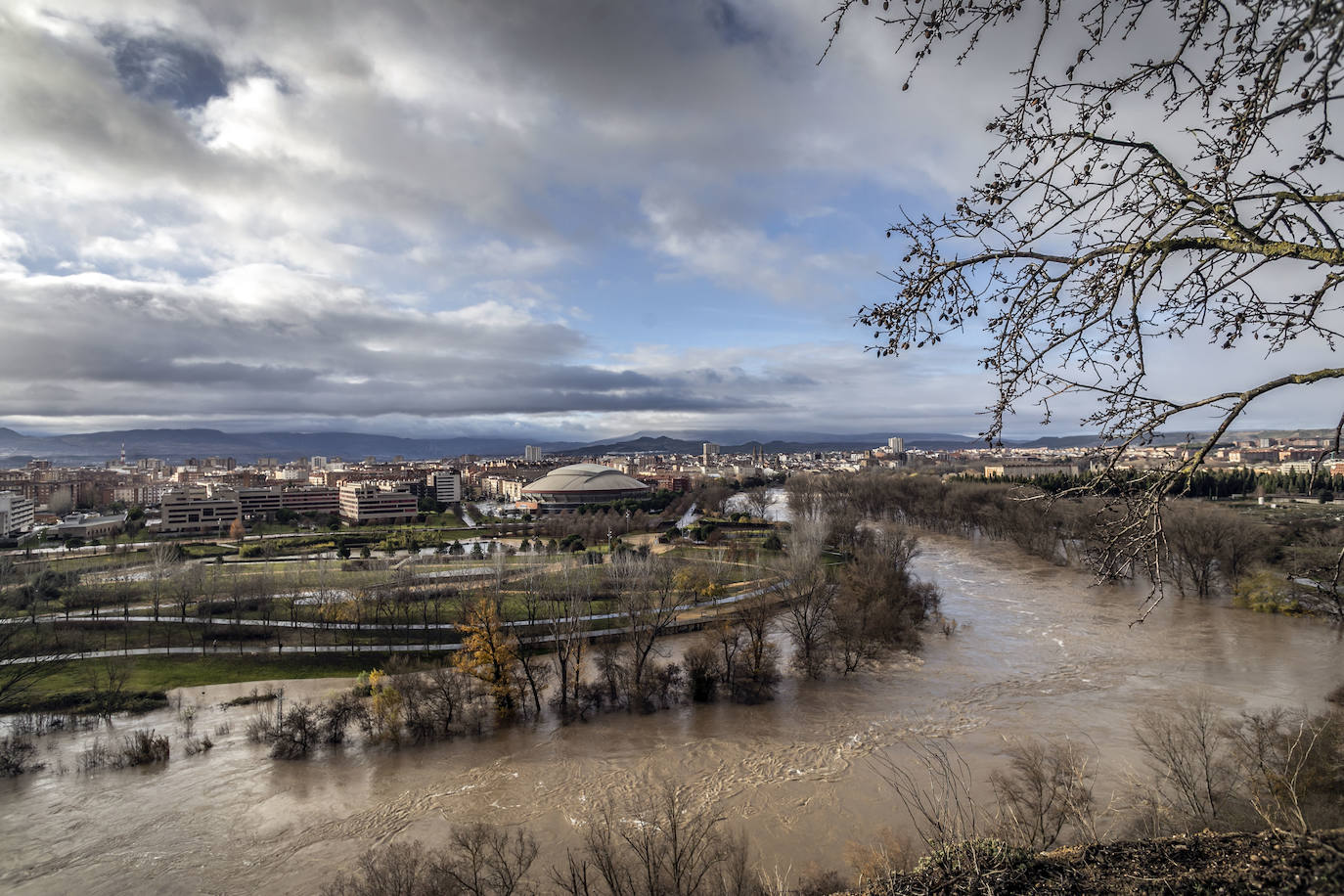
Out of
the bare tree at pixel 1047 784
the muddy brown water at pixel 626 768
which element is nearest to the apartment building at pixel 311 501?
the muddy brown water at pixel 626 768

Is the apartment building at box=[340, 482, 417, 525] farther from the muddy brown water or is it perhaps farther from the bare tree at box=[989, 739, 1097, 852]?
the bare tree at box=[989, 739, 1097, 852]

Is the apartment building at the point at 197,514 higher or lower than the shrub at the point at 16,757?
higher

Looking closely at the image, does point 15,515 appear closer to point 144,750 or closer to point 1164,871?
point 144,750

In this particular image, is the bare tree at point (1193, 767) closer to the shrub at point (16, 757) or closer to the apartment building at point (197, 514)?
the shrub at point (16, 757)

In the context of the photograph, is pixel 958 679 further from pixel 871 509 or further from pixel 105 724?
pixel 871 509

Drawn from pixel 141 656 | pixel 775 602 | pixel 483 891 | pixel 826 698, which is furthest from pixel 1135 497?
pixel 141 656

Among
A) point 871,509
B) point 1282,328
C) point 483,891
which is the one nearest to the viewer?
point 1282,328
